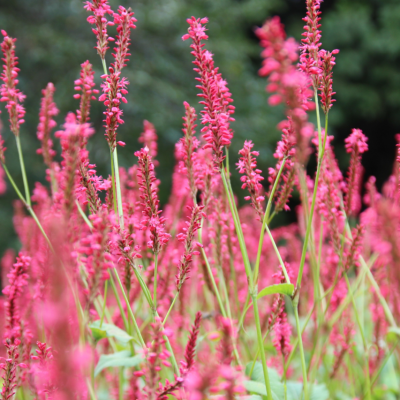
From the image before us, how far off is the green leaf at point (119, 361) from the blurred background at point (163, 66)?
8.11 meters

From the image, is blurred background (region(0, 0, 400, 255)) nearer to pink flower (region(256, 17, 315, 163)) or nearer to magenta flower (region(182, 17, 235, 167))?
magenta flower (region(182, 17, 235, 167))

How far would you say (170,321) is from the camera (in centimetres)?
294

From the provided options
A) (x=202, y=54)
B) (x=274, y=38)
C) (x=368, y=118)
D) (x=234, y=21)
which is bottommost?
(x=274, y=38)

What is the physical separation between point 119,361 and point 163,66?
32.0 ft

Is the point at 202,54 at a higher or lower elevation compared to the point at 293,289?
higher

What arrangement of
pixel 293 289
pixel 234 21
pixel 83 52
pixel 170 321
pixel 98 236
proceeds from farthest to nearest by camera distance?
pixel 234 21 → pixel 83 52 → pixel 170 321 → pixel 293 289 → pixel 98 236

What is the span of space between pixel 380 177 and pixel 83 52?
420 inches

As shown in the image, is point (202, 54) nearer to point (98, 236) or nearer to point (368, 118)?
point (98, 236)

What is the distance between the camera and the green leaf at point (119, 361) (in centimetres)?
154

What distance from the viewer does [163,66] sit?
1052 cm

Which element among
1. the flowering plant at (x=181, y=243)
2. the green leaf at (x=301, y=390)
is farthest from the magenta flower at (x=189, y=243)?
the green leaf at (x=301, y=390)

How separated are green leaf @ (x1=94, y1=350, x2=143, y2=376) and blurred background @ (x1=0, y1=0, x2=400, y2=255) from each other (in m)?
8.11

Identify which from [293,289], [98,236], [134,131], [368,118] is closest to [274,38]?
[98,236]

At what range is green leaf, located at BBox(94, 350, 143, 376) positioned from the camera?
5.05 feet
